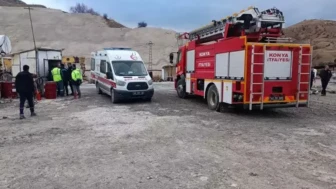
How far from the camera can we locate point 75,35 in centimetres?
6369

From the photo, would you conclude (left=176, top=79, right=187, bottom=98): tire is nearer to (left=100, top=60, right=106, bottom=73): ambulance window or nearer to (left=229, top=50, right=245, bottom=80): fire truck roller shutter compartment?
(left=100, top=60, right=106, bottom=73): ambulance window

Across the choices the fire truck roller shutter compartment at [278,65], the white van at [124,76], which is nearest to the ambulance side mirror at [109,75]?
the white van at [124,76]

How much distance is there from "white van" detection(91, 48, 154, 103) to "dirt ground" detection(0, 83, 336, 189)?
2654 mm

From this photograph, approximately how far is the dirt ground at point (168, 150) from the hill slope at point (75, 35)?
40493mm

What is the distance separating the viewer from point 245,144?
23.4 feet

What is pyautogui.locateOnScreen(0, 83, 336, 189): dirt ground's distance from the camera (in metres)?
4.90

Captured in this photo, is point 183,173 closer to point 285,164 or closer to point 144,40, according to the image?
point 285,164

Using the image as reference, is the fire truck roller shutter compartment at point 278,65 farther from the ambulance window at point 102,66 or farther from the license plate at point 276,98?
the ambulance window at point 102,66

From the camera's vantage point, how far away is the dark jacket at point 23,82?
1052 cm

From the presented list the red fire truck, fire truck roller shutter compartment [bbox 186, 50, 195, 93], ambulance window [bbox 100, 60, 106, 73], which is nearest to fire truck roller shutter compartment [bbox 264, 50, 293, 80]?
the red fire truck

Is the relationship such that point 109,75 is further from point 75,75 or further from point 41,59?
point 41,59

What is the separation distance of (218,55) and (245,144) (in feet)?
16.6

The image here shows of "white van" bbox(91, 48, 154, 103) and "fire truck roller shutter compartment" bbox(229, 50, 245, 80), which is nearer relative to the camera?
"fire truck roller shutter compartment" bbox(229, 50, 245, 80)

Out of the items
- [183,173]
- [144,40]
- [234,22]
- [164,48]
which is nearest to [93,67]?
[234,22]
